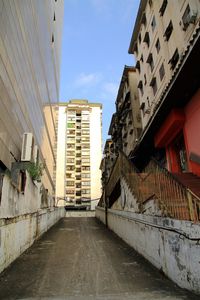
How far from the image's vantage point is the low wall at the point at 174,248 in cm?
398

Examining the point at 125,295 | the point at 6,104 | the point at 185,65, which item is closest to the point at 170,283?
the point at 125,295

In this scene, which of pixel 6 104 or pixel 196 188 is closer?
pixel 196 188

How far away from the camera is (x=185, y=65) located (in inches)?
314

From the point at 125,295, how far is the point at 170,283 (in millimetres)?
1133

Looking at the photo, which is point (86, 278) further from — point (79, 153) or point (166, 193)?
point (79, 153)

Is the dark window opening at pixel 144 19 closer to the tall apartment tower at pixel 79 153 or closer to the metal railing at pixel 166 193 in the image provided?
the metal railing at pixel 166 193

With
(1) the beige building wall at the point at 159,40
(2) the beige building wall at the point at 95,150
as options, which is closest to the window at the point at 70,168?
(2) the beige building wall at the point at 95,150

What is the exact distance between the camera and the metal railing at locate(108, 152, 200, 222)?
14.7 ft

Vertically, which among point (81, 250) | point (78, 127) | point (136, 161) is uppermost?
point (78, 127)

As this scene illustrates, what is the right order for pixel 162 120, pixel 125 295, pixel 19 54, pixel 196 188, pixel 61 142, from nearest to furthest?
pixel 125 295, pixel 196 188, pixel 162 120, pixel 19 54, pixel 61 142

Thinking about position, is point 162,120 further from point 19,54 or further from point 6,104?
point 19,54

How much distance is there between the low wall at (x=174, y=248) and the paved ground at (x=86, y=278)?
19cm

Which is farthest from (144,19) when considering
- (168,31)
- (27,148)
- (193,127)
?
(27,148)

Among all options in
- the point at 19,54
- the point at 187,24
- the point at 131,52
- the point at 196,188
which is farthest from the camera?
the point at 131,52
